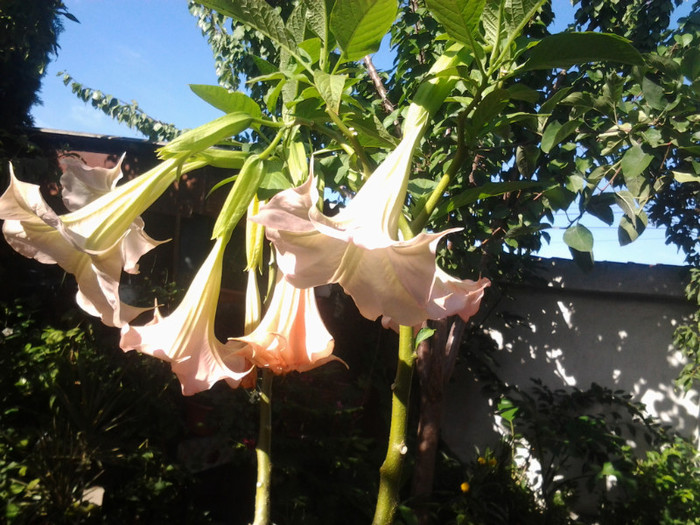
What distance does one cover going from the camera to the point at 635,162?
646mm

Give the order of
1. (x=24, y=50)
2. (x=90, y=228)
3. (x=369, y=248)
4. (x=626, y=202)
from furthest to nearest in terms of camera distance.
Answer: (x=24, y=50) → (x=626, y=202) → (x=90, y=228) → (x=369, y=248)

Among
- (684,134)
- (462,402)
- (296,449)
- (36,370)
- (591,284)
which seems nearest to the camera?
(684,134)

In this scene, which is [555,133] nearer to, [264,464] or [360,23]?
[360,23]

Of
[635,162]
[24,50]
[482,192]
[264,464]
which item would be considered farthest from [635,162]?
[24,50]

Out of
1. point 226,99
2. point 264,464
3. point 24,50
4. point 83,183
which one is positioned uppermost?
point 24,50

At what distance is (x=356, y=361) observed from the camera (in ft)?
9.50

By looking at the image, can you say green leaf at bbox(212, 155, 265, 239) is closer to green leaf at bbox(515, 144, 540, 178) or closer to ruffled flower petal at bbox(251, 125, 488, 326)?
ruffled flower petal at bbox(251, 125, 488, 326)

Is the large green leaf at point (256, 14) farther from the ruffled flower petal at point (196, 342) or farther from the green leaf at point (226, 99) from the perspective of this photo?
the ruffled flower petal at point (196, 342)

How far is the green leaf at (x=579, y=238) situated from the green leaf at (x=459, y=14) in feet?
0.94

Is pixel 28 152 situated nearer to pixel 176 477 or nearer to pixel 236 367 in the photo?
pixel 176 477

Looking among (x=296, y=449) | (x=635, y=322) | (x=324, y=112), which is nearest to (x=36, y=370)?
(x=296, y=449)

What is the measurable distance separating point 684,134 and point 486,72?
1.53ft

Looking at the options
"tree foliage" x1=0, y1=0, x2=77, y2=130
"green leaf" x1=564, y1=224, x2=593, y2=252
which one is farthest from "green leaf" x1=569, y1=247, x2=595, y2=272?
"tree foliage" x1=0, y1=0, x2=77, y2=130

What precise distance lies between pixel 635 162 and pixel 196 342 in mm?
569
